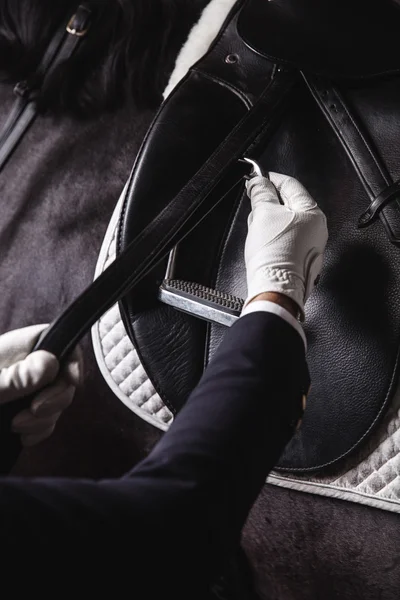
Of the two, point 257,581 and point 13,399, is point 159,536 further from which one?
point 257,581

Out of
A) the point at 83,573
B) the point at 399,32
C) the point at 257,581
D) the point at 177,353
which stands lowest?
the point at 257,581

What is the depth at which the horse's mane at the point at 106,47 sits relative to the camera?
87 cm

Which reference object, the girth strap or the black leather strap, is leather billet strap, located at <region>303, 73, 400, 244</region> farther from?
the black leather strap

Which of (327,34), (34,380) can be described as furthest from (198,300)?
(327,34)

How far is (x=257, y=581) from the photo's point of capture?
71cm

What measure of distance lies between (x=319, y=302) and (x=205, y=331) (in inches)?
5.1

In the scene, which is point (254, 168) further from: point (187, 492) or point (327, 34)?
point (187, 492)

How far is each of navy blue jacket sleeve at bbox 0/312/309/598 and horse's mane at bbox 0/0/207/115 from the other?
451 millimetres

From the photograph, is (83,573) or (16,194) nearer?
(83,573)

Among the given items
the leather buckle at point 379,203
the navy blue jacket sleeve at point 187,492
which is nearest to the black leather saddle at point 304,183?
the leather buckle at point 379,203

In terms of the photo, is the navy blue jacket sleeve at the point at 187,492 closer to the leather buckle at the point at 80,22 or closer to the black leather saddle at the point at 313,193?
the black leather saddle at the point at 313,193

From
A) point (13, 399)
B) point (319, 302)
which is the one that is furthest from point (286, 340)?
point (13, 399)

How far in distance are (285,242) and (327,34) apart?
29 cm

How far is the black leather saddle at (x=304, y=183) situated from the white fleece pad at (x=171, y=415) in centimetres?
2
